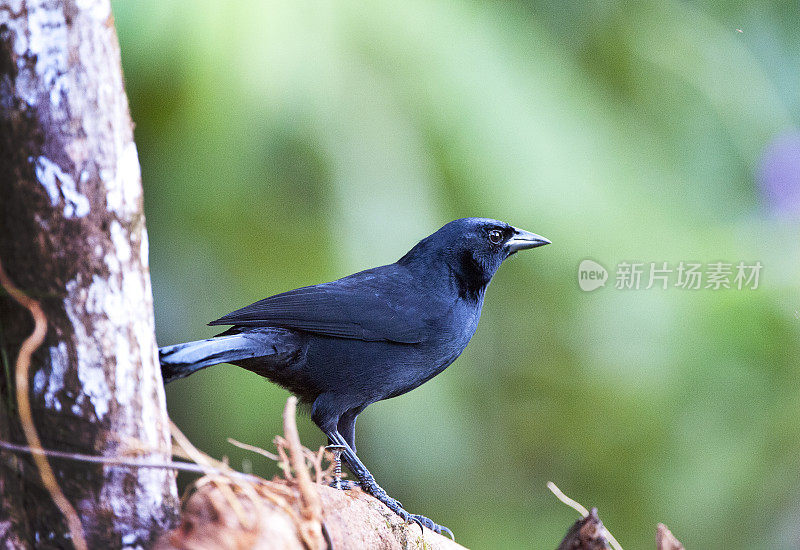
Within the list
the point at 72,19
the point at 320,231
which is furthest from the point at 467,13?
the point at 72,19

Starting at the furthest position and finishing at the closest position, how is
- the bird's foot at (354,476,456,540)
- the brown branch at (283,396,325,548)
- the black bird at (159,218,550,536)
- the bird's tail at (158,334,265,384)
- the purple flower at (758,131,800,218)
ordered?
the purple flower at (758,131,800,218)
the black bird at (159,218,550,536)
the bird's foot at (354,476,456,540)
the bird's tail at (158,334,265,384)
the brown branch at (283,396,325,548)

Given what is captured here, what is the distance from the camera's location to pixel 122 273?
1.66 metres

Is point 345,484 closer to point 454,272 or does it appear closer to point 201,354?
point 201,354

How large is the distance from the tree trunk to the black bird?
35.3 inches

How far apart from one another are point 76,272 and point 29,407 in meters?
0.30

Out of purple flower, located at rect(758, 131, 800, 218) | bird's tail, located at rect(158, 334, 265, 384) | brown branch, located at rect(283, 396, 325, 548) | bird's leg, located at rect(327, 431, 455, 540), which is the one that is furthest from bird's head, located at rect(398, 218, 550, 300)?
purple flower, located at rect(758, 131, 800, 218)

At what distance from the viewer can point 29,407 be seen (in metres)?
1.62

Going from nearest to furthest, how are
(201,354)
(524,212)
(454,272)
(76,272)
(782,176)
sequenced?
(76,272) < (201,354) < (454,272) < (524,212) < (782,176)

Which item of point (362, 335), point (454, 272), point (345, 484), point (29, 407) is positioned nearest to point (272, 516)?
point (29, 407)

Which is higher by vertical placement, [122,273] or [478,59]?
[478,59]

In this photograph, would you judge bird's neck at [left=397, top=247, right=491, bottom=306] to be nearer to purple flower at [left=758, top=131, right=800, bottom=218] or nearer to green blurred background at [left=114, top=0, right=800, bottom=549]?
green blurred background at [left=114, top=0, right=800, bottom=549]

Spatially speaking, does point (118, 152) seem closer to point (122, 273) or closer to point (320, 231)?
point (122, 273)

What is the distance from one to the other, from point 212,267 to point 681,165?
3.19 m

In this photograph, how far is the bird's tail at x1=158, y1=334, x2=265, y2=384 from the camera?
2146mm
